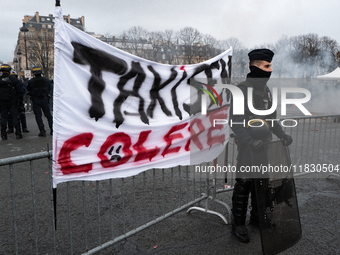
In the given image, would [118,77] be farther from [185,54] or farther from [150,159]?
[185,54]

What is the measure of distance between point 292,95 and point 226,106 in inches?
1222

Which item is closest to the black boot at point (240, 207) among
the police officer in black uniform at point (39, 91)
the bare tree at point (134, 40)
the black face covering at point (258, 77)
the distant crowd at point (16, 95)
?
the black face covering at point (258, 77)

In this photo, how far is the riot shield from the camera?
281cm

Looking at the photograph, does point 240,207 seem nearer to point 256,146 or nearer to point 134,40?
point 256,146

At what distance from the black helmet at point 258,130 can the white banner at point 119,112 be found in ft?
2.08

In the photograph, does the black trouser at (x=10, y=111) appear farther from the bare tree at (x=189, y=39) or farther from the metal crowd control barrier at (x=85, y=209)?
the bare tree at (x=189, y=39)

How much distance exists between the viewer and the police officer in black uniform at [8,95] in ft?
27.0

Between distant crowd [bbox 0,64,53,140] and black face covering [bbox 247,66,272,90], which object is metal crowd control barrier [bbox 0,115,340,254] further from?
distant crowd [bbox 0,64,53,140]

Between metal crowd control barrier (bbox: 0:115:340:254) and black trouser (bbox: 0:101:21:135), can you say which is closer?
metal crowd control barrier (bbox: 0:115:340:254)

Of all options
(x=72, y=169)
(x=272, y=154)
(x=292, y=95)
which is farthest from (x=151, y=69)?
(x=292, y=95)

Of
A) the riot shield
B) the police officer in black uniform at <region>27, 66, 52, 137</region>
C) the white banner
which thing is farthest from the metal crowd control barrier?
the police officer in black uniform at <region>27, 66, 52, 137</region>

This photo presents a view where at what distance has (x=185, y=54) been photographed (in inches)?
2239

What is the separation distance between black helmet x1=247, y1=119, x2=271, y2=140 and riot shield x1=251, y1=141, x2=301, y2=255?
0.36 ft

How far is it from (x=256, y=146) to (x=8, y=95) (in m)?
7.74
